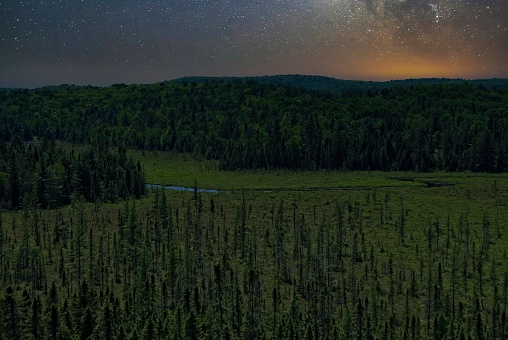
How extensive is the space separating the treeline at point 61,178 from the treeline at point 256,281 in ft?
60.5

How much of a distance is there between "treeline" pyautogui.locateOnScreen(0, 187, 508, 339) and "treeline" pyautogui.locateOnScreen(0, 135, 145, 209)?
18433 millimetres

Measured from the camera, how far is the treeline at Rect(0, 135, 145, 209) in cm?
12850

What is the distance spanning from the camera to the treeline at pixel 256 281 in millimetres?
53406

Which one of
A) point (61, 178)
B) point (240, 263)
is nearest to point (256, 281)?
point (240, 263)

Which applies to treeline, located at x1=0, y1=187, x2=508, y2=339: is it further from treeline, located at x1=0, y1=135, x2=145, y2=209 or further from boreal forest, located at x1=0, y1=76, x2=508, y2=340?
treeline, located at x1=0, y1=135, x2=145, y2=209

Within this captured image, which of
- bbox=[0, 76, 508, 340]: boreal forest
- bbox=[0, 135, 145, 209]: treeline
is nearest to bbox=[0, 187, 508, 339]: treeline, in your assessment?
bbox=[0, 76, 508, 340]: boreal forest

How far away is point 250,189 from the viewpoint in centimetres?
15750

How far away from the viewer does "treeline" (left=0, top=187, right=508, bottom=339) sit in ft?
175

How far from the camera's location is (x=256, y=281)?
70375mm

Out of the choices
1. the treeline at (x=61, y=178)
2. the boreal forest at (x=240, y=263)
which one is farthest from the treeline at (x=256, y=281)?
the treeline at (x=61, y=178)

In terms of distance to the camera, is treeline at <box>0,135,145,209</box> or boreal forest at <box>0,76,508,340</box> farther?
treeline at <box>0,135,145,209</box>

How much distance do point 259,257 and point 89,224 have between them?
123 ft

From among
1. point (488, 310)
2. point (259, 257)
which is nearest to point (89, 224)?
point (259, 257)

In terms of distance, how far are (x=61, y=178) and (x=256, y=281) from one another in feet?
252
